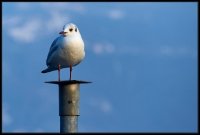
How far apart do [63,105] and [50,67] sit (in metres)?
1.23

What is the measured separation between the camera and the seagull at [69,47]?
8.91 m

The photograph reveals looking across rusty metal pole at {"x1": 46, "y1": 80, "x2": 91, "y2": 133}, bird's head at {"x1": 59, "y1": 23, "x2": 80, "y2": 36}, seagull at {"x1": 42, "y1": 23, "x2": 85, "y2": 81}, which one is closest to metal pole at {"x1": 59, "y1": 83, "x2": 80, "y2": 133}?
rusty metal pole at {"x1": 46, "y1": 80, "x2": 91, "y2": 133}

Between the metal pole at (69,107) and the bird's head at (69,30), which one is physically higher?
the bird's head at (69,30)

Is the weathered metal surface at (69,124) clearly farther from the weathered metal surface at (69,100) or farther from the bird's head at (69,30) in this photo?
the bird's head at (69,30)

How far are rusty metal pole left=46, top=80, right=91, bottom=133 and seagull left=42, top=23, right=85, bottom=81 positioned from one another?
0.61 metres

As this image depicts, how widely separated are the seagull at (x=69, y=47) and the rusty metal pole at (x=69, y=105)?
24.0 inches

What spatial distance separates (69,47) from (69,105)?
103cm

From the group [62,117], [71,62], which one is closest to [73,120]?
[62,117]

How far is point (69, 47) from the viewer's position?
29.2 ft

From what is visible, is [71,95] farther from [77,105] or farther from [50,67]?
[50,67]

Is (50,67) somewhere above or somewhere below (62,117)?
above

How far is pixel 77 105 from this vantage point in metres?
8.61

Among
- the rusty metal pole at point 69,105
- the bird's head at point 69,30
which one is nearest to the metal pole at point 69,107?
the rusty metal pole at point 69,105

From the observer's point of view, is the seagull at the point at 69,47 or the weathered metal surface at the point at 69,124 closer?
Result: the weathered metal surface at the point at 69,124
